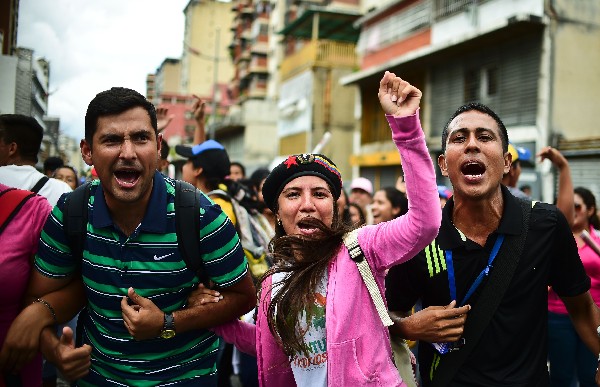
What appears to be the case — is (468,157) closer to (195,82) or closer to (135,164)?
(135,164)

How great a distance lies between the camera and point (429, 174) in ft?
6.91

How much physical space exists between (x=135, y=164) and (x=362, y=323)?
3.62ft

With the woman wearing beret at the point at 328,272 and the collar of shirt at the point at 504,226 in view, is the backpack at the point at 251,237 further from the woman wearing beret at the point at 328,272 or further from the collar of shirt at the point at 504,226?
the collar of shirt at the point at 504,226

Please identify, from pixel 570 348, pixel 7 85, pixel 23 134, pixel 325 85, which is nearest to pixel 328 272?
pixel 23 134

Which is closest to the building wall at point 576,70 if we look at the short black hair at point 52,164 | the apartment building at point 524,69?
the apartment building at point 524,69

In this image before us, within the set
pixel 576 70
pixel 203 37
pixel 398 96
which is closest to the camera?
pixel 398 96

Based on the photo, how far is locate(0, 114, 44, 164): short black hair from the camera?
366 centimetres

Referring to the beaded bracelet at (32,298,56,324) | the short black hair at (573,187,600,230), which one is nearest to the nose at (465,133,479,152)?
the beaded bracelet at (32,298,56,324)

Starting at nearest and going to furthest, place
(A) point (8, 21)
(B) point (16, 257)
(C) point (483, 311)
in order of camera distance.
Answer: (C) point (483, 311)
(B) point (16, 257)
(A) point (8, 21)

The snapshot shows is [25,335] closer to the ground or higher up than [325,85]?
closer to the ground

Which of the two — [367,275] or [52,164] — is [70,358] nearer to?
[367,275]

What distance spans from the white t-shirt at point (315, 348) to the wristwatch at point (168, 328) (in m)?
0.52

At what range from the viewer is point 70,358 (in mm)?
2238

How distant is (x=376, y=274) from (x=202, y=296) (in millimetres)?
743
